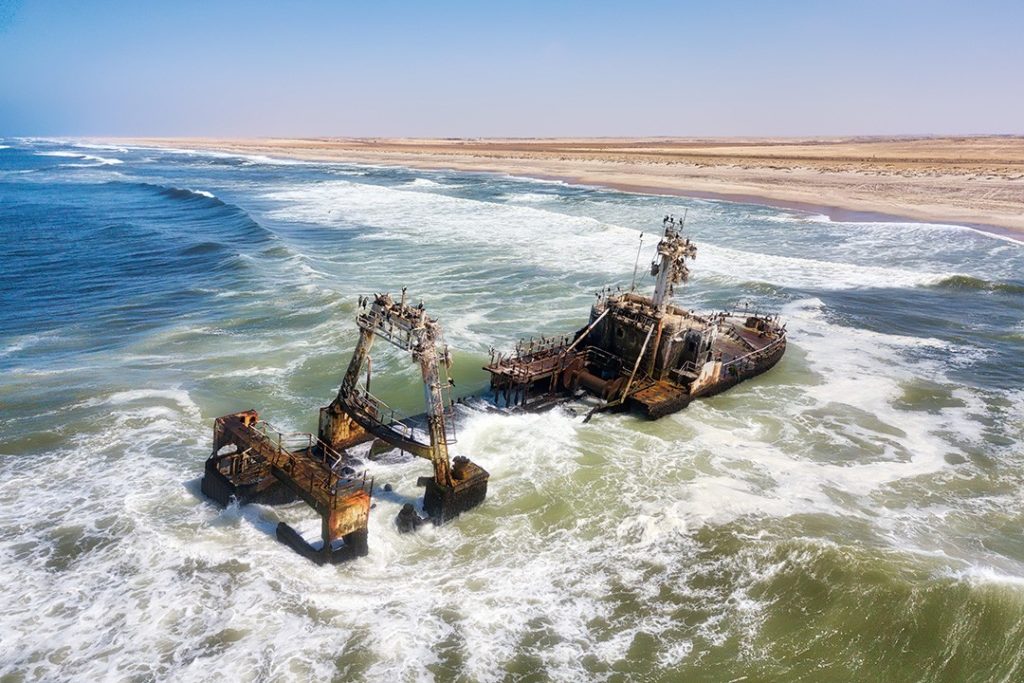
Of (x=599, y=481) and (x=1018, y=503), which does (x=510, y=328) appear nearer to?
(x=599, y=481)

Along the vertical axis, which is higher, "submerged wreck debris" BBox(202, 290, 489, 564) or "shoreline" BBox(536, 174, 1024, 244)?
"submerged wreck debris" BBox(202, 290, 489, 564)

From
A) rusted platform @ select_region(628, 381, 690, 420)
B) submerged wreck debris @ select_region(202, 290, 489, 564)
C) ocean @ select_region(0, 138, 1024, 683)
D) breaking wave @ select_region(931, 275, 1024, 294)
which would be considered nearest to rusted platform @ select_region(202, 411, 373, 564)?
submerged wreck debris @ select_region(202, 290, 489, 564)

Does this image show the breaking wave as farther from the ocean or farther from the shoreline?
the shoreline

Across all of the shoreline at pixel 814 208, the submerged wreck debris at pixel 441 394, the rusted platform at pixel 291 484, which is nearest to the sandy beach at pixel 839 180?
the shoreline at pixel 814 208

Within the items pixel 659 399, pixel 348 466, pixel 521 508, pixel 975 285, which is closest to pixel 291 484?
pixel 348 466

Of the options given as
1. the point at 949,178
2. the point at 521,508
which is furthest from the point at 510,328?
the point at 949,178

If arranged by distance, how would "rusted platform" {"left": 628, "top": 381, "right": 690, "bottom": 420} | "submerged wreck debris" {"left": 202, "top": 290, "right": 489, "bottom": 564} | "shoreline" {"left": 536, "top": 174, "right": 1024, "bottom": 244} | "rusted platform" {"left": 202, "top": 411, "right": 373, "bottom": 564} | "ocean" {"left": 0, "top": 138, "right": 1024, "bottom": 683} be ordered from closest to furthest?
1. "ocean" {"left": 0, "top": 138, "right": 1024, "bottom": 683}
2. "rusted platform" {"left": 202, "top": 411, "right": 373, "bottom": 564}
3. "submerged wreck debris" {"left": 202, "top": 290, "right": 489, "bottom": 564}
4. "rusted platform" {"left": 628, "top": 381, "right": 690, "bottom": 420}
5. "shoreline" {"left": 536, "top": 174, "right": 1024, "bottom": 244}

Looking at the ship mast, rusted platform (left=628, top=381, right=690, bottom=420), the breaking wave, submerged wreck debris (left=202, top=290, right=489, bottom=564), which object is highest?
the ship mast
